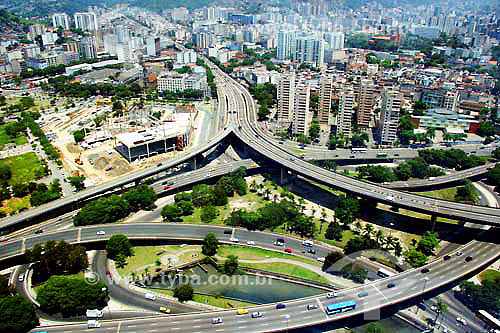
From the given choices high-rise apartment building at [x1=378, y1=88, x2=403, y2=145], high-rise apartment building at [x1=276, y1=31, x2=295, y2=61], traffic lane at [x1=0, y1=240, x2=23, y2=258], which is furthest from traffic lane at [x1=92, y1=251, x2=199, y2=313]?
high-rise apartment building at [x1=276, y1=31, x2=295, y2=61]

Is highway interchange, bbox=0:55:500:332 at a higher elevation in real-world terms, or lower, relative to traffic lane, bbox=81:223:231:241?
higher

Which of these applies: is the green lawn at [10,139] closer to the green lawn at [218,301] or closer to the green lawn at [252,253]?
the green lawn at [252,253]

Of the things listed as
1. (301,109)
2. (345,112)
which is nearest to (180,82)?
(301,109)

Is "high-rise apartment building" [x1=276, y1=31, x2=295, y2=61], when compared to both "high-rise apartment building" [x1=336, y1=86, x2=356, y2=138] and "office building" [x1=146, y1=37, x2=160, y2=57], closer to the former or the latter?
"office building" [x1=146, y1=37, x2=160, y2=57]

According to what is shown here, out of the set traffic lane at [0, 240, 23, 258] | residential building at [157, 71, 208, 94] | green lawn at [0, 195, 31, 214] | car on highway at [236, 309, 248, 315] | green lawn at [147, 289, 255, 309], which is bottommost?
green lawn at [147, 289, 255, 309]

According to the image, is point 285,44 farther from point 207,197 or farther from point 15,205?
point 15,205
